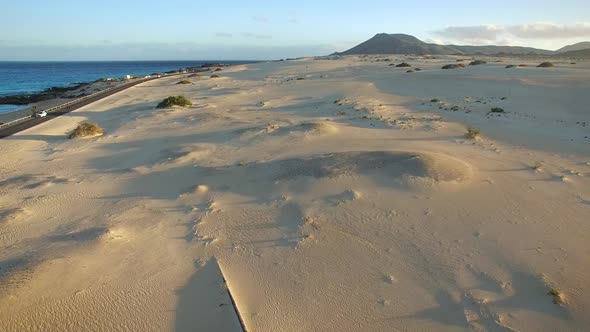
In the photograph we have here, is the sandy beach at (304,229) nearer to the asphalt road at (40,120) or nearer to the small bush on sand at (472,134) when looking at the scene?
the small bush on sand at (472,134)

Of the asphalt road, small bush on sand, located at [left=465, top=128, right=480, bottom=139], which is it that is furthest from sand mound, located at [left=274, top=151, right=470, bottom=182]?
the asphalt road

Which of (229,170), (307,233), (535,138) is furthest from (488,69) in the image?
(307,233)

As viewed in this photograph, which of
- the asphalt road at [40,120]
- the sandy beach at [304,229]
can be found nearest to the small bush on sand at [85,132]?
the sandy beach at [304,229]

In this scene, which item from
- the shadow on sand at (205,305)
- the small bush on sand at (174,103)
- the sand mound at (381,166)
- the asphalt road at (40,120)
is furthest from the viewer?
the small bush on sand at (174,103)

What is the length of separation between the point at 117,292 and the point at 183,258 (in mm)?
1357

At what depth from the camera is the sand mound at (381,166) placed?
1116 centimetres

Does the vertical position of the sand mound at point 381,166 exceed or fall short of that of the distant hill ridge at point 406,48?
it falls short

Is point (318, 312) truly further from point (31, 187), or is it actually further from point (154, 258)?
point (31, 187)

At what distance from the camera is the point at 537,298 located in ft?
21.0

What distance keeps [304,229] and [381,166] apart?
159 inches

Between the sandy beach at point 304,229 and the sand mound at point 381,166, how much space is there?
0.21 ft

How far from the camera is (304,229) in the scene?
884 centimetres

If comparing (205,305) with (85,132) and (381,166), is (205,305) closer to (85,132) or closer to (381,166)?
(381,166)

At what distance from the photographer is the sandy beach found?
6.38 m
